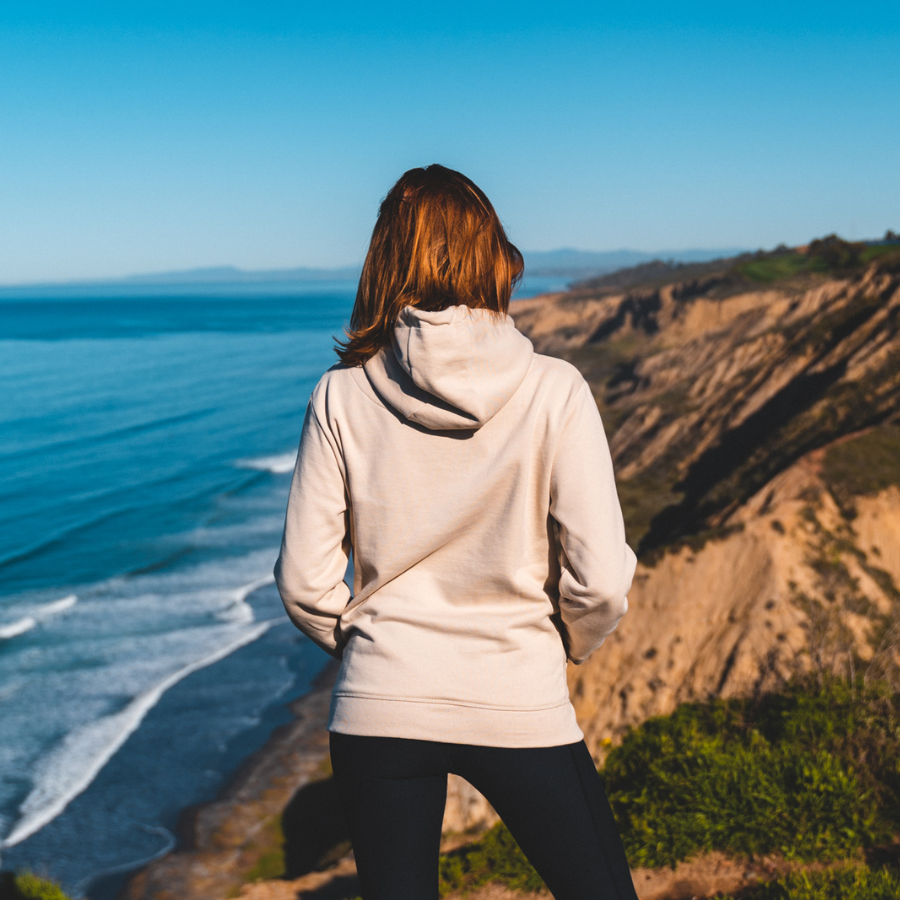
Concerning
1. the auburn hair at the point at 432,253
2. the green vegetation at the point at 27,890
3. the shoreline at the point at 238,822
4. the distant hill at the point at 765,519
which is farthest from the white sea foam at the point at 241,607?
the auburn hair at the point at 432,253

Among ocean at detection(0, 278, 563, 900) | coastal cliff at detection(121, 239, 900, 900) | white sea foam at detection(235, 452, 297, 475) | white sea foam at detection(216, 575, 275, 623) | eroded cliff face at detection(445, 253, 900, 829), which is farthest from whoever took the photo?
white sea foam at detection(235, 452, 297, 475)

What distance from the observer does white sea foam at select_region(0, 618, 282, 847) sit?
454 inches

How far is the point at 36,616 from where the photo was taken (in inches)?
750

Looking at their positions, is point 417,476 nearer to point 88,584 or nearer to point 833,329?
point 833,329

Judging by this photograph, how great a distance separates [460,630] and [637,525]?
14.8 meters

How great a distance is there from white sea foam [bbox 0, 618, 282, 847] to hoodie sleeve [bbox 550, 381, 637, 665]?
11953 mm

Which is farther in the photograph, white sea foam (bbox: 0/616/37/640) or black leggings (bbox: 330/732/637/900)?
white sea foam (bbox: 0/616/37/640)

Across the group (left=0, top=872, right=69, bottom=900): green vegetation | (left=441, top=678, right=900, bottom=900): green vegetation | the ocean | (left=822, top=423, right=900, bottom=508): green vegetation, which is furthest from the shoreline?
(left=822, top=423, right=900, bottom=508): green vegetation

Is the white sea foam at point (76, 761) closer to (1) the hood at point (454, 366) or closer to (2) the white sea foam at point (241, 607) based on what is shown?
(2) the white sea foam at point (241, 607)

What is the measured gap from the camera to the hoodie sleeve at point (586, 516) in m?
1.89

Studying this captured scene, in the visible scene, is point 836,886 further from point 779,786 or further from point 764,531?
point 764,531

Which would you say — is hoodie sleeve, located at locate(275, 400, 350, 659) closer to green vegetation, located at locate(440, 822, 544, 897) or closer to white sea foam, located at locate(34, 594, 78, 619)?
green vegetation, located at locate(440, 822, 544, 897)

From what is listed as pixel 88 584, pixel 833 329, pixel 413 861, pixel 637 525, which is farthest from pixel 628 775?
pixel 88 584

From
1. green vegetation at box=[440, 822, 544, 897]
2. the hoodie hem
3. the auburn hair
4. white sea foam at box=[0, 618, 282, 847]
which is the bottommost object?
white sea foam at box=[0, 618, 282, 847]
